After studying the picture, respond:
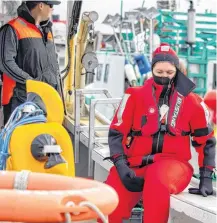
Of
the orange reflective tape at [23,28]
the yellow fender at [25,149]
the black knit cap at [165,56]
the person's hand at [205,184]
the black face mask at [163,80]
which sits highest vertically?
the orange reflective tape at [23,28]

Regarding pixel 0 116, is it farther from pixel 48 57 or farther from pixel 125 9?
pixel 125 9

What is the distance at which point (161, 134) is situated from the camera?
175 inches

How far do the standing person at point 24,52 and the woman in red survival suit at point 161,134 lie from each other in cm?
112

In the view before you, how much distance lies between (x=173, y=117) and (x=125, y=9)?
33.6ft

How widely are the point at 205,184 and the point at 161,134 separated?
0.42 meters

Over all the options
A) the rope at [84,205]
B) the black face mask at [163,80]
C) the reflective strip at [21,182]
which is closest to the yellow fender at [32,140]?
the black face mask at [163,80]

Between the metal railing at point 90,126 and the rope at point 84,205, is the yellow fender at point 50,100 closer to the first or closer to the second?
the metal railing at point 90,126

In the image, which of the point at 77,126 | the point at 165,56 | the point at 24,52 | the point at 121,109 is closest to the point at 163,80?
the point at 165,56

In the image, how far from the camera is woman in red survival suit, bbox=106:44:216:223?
14.5 feet

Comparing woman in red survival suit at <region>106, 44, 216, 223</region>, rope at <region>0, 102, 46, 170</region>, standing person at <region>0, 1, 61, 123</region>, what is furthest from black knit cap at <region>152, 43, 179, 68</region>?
standing person at <region>0, 1, 61, 123</region>

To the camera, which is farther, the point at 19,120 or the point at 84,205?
the point at 19,120

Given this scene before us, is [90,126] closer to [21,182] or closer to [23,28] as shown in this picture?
[23,28]

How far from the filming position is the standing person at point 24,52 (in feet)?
17.3

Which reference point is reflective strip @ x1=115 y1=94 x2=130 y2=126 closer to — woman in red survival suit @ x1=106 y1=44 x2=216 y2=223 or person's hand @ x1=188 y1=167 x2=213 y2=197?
woman in red survival suit @ x1=106 y1=44 x2=216 y2=223
